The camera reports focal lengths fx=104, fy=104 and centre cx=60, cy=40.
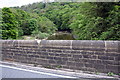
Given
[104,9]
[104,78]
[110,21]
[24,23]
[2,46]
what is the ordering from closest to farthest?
[104,78] → [2,46] → [110,21] → [104,9] → [24,23]

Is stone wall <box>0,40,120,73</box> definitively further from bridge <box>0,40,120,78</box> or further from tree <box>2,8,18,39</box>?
tree <box>2,8,18,39</box>

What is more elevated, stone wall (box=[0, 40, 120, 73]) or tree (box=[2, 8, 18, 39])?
tree (box=[2, 8, 18, 39])

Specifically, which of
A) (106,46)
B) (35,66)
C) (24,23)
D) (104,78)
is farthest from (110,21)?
(24,23)

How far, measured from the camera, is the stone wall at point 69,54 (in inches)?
115

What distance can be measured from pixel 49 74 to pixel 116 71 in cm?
193

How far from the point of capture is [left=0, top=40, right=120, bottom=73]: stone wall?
292 cm

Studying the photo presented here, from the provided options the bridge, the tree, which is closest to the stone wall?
the bridge

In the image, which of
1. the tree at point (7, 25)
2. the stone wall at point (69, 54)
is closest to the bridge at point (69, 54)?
the stone wall at point (69, 54)

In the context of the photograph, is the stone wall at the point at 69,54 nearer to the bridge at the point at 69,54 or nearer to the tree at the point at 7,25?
the bridge at the point at 69,54

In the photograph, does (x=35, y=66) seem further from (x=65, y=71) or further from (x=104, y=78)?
(x=104, y=78)

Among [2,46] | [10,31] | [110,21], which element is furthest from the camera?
[10,31]

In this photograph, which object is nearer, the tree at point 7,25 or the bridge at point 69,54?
the bridge at point 69,54

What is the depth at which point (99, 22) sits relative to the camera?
6.93 m

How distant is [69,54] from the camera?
3436 millimetres
